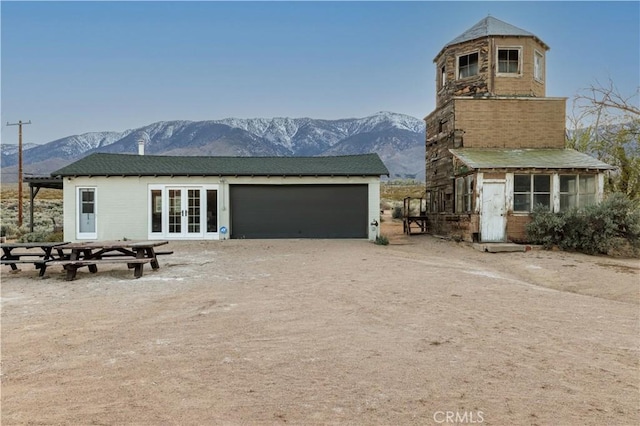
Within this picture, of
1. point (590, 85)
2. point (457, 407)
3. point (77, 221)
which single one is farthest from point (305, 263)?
point (77, 221)

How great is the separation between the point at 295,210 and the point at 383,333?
1328 cm

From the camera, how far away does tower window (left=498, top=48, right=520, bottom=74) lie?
61.4 ft

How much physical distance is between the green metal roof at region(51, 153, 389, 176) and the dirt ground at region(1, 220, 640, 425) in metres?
8.59

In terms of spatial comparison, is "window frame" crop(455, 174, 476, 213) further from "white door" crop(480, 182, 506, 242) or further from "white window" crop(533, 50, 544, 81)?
"white window" crop(533, 50, 544, 81)

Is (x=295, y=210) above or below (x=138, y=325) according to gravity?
above

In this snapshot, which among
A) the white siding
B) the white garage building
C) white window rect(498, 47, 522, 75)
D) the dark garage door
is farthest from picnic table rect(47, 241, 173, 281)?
white window rect(498, 47, 522, 75)

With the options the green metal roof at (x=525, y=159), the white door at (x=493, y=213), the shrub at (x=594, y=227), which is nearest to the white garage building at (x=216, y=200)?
the green metal roof at (x=525, y=159)

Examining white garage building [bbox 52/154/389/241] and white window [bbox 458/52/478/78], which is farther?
white window [bbox 458/52/478/78]

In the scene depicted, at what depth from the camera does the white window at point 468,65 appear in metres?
19.0

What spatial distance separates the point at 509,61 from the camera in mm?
18797

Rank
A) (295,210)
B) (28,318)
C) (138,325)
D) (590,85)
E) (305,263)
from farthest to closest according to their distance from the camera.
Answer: (295,210) < (305,263) < (590,85) < (28,318) < (138,325)

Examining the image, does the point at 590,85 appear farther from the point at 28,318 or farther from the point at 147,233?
the point at 147,233

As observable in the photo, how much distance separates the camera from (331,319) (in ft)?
19.5

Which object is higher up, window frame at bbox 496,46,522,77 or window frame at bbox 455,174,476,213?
window frame at bbox 496,46,522,77
